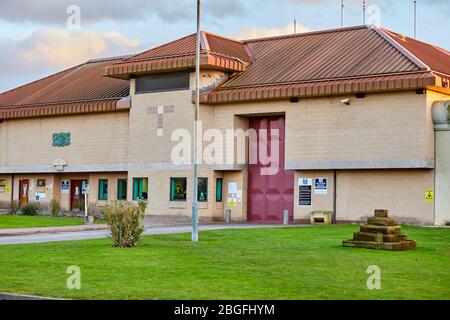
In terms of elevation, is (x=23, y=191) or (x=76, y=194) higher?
(x=23, y=191)

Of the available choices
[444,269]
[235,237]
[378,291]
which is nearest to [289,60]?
[235,237]

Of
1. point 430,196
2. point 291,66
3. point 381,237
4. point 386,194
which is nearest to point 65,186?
point 291,66

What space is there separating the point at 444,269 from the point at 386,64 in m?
Answer: 21.5

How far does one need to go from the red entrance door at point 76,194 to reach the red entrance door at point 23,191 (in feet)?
12.7

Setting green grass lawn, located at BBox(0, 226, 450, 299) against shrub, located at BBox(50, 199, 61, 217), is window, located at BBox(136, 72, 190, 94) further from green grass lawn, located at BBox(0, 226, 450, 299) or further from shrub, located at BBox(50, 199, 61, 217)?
green grass lawn, located at BBox(0, 226, 450, 299)

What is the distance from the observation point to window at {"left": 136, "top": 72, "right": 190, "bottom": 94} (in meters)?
42.9

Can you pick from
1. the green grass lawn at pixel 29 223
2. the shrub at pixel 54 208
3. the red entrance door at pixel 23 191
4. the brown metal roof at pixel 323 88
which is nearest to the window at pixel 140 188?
the shrub at pixel 54 208

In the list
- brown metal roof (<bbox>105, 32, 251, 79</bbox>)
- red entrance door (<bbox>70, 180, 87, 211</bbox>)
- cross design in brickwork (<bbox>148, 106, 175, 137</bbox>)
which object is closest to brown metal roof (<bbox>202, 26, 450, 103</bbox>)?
brown metal roof (<bbox>105, 32, 251, 79</bbox>)

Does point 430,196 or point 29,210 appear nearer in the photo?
point 430,196

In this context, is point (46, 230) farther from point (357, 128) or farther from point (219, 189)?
point (357, 128)

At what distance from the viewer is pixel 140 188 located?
44.9 meters

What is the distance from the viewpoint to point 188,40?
45.5 meters

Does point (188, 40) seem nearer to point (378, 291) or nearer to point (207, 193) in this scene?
point (207, 193)

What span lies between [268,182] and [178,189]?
511 cm
